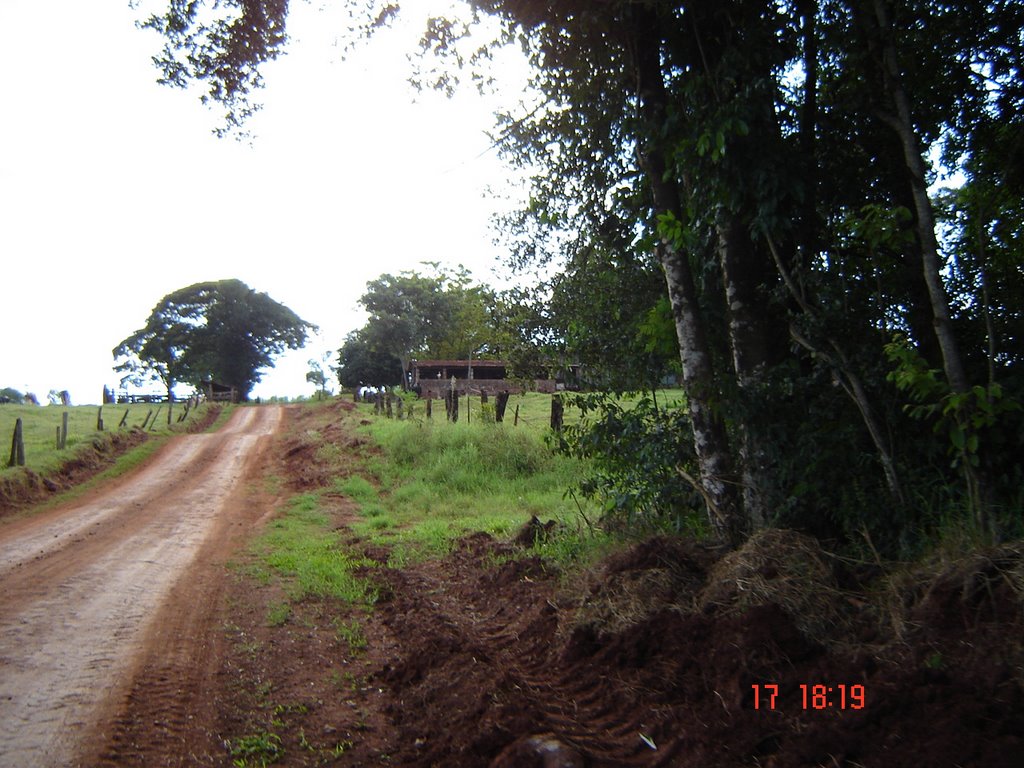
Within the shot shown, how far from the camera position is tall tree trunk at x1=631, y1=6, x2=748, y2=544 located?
6531mm

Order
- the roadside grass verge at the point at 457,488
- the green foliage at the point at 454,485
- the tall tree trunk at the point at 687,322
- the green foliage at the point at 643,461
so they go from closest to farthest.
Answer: the tall tree trunk at the point at 687,322
the green foliage at the point at 643,461
the roadside grass verge at the point at 457,488
the green foliage at the point at 454,485

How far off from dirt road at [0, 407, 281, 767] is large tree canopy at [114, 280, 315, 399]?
42.8 meters

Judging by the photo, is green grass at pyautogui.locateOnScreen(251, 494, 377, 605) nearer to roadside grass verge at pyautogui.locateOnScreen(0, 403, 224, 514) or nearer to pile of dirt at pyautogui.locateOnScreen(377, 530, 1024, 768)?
pile of dirt at pyautogui.locateOnScreen(377, 530, 1024, 768)

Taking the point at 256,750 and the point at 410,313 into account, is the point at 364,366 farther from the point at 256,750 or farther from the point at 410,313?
the point at 256,750

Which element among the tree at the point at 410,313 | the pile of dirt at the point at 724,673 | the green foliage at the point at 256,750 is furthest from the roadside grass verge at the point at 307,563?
the tree at the point at 410,313

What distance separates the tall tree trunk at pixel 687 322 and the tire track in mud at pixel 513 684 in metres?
1.81

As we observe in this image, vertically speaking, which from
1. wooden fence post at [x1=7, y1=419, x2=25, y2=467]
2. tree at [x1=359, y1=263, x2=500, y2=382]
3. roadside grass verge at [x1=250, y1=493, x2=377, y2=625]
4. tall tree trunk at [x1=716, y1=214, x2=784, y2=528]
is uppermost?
tree at [x1=359, y1=263, x2=500, y2=382]

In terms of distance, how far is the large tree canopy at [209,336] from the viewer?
189 ft

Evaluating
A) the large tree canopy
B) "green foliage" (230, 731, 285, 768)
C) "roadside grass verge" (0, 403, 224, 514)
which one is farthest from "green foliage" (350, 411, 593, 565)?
the large tree canopy

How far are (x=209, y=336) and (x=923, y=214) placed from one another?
193 feet

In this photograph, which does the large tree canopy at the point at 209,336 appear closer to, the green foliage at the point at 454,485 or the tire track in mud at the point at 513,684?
the green foliage at the point at 454,485

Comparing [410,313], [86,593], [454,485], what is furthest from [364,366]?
[86,593]

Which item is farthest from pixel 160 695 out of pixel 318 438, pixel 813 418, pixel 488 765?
pixel 318 438

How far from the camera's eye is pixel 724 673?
4453mm
